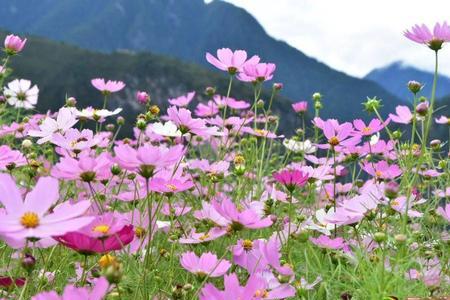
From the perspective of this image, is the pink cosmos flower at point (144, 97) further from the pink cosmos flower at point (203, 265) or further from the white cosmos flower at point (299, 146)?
the pink cosmos flower at point (203, 265)

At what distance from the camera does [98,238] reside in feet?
2.76

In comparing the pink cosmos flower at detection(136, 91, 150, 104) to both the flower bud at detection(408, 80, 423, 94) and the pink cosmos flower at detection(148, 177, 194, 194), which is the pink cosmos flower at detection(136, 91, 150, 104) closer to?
the pink cosmos flower at detection(148, 177, 194, 194)

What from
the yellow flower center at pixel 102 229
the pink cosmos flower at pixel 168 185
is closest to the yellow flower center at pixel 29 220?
the yellow flower center at pixel 102 229

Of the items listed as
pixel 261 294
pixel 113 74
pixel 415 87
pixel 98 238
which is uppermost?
pixel 415 87

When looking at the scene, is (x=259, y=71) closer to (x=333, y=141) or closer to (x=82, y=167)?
(x=333, y=141)

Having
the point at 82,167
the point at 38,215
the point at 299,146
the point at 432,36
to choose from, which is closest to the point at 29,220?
the point at 38,215

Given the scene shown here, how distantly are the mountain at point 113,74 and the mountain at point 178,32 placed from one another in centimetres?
8338

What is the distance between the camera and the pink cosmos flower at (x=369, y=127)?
1702 mm

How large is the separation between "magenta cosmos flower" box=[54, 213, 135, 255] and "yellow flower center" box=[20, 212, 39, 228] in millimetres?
67

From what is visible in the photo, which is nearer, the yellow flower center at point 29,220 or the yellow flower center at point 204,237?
the yellow flower center at point 29,220

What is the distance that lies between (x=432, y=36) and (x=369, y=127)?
1.58ft

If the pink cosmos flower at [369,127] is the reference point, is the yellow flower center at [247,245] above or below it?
below

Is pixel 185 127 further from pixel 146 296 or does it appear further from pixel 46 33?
pixel 46 33

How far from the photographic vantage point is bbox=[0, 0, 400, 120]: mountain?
141 metres
